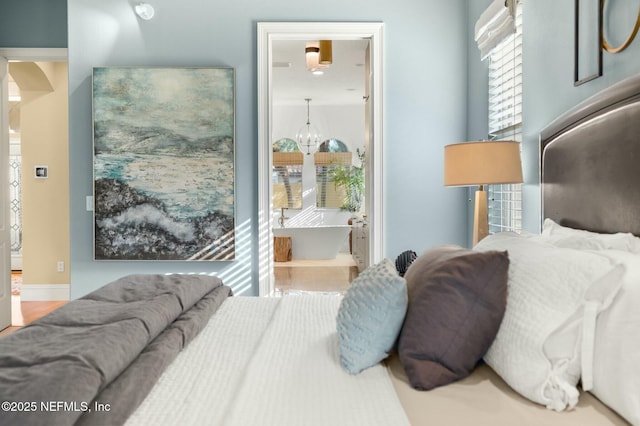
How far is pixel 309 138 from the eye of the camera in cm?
894

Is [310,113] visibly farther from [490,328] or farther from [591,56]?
[490,328]

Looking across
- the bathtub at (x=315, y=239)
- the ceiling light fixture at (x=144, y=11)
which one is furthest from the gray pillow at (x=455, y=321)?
the bathtub at (x=315, y=239)

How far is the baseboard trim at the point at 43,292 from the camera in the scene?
5289 millimetres

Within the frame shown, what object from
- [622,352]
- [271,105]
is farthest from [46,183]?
[622,352]

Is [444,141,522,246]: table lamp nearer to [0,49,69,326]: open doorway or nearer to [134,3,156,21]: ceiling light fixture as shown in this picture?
[134,3,156,21]: ceiling light fixture

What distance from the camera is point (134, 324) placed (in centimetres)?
131

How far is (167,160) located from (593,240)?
9.60 ft

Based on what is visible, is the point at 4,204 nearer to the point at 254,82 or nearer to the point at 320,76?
the point at 254,82

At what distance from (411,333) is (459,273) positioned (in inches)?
7.7

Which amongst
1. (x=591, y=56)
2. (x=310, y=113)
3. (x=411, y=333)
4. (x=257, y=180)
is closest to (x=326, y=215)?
(x=310, y=113)

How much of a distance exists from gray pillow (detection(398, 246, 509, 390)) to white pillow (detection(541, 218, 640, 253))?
378 millimetres

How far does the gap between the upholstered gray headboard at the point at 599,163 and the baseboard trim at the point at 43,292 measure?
5.00 m

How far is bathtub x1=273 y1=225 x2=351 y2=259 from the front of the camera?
7.60m

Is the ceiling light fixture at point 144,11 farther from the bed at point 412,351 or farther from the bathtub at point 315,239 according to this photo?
the bathtub at point 315,239
